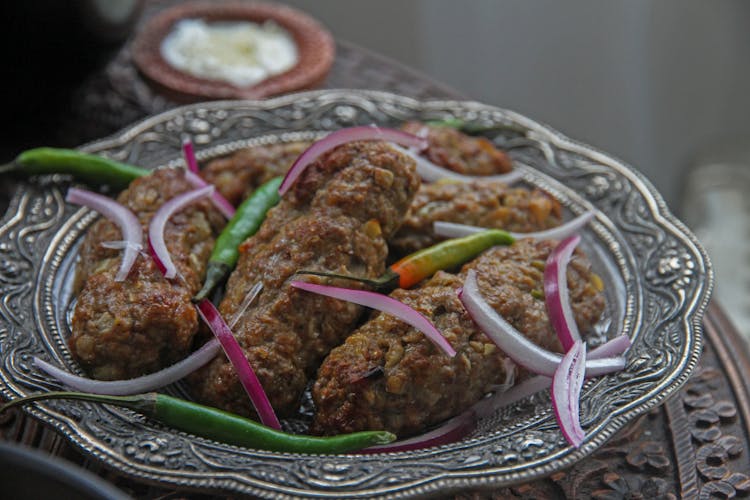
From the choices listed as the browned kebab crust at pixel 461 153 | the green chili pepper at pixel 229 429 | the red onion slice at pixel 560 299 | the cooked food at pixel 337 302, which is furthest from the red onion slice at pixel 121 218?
the red onion slice at pixel 560 299

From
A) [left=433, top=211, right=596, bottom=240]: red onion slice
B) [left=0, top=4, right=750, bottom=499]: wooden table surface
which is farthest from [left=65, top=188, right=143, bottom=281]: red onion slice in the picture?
[left=433, top=211, right=596, bottom=240]: red onion slice

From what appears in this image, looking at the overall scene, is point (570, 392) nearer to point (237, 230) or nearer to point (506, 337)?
point (506, 337)

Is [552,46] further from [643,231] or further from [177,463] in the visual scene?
[177,463]

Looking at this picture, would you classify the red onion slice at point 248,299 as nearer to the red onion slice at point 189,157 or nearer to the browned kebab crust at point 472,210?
the browned kebab crust at point 472,210

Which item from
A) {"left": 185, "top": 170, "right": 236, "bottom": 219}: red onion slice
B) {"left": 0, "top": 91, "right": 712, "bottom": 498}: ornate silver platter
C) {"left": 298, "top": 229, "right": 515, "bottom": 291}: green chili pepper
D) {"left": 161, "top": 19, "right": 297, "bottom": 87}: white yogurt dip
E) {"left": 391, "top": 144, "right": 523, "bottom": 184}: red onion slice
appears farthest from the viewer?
{"left": 161, "top": 19, "right": 297, "bottom": 87}: white yogurt dip

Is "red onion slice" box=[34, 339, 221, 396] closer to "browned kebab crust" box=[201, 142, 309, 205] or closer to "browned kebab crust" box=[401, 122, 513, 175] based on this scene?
"browned kebab crust" box=[201, 142, 309, 205]

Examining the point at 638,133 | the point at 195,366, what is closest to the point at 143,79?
the point at 195,366
